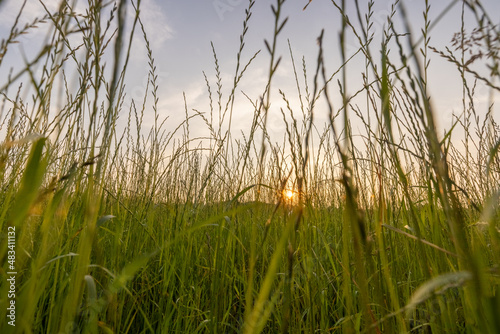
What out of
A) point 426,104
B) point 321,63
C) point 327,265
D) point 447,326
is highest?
point 321,63

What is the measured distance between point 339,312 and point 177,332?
0.77m

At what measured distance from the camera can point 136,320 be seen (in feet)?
4.89

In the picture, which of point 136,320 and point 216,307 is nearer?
Result: point 216,307

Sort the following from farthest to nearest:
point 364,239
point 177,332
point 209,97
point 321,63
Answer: point 209,97 < point 177,332 < point 321,63 < point 364,239

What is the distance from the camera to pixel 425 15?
1.04 m

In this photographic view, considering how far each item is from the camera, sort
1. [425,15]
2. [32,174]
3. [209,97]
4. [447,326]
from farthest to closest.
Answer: [209,97]
[425,15]
[447,326]
[32,174]

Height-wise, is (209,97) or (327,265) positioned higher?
(209,97)

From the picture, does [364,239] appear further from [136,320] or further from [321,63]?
[136,320]

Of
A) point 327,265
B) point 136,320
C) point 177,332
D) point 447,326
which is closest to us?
point 447,326

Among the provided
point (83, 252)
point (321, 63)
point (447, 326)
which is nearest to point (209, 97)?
point (321, 63)

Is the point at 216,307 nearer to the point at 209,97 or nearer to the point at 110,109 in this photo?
the point at 110,109

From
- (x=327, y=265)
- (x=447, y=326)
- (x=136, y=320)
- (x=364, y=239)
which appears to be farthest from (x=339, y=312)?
(x=364, y=239)

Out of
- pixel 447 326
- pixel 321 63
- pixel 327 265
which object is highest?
pixel 321 63

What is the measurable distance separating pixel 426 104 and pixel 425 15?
0.61 meters
